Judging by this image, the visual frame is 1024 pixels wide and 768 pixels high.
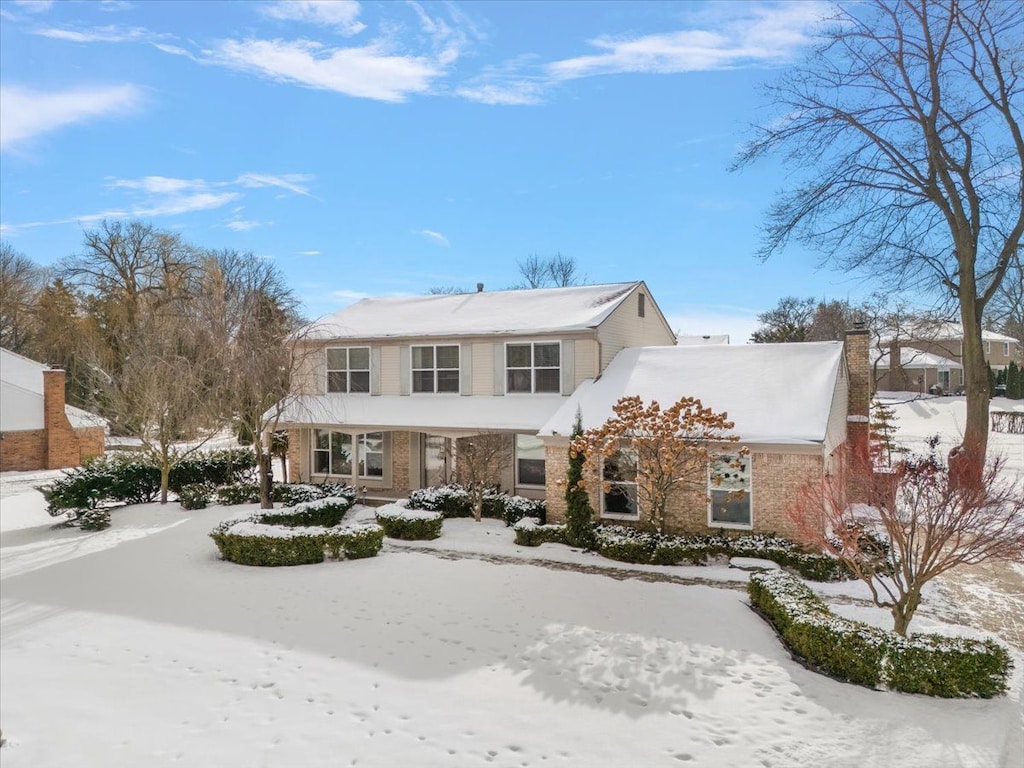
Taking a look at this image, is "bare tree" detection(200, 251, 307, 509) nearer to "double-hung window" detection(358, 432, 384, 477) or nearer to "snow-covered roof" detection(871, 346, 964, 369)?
"double-hung window" detection(358, 432, 384, 477)

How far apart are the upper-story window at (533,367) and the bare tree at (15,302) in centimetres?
4151

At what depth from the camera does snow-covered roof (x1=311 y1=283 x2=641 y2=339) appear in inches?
760

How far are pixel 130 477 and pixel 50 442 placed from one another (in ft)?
41.0

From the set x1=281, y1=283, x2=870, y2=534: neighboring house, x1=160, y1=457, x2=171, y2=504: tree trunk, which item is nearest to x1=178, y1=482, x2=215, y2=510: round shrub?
x1=160, y1=457, x2=171, y2=504: tree trunk

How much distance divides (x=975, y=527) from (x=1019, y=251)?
50.7 ft

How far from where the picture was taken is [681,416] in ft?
48.4

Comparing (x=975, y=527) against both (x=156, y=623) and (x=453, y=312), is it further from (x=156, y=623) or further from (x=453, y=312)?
(x=453, y=312)

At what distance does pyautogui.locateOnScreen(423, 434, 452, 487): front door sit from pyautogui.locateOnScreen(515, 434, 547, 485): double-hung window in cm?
248

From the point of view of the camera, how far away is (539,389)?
19.1 m

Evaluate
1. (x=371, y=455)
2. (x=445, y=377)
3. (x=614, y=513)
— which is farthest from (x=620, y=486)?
(x=371, y=455)

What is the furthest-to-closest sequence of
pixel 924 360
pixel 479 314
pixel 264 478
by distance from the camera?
pixel 924 360 → pixel 479 314 → pixel 264 478

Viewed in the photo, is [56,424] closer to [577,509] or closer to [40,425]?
[40,425]

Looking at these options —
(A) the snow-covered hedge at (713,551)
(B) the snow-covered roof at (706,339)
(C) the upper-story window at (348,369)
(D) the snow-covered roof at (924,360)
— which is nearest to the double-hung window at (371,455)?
(C) the upper-story window at (348,369)

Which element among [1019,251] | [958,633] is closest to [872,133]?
[1019,251]
